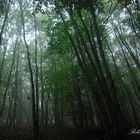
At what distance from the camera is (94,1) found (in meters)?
9.43

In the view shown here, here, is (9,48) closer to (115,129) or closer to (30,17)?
(30,17)

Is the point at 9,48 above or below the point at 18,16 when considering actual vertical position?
above

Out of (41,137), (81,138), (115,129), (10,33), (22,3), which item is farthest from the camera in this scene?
(10,33)

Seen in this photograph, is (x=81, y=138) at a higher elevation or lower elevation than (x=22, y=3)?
lower

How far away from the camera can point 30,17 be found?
1789cm

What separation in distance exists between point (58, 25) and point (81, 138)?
6096mm

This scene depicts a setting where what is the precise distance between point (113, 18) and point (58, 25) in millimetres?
11998

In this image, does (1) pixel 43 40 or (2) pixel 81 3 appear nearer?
(2) pixel 81 3

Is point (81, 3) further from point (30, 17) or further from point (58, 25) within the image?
point (30, 17)

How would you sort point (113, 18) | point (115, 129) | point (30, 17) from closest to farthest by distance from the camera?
1. point (115, 129)
2. point (30, 17)
3. point (113, 18)

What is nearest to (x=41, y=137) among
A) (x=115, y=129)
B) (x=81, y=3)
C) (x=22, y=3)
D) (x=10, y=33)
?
(x=115, y=129)

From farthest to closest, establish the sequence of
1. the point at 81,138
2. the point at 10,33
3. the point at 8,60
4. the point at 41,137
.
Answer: the point at 8,60, the point at 10,33, the point at 41,137, the point at 81,138

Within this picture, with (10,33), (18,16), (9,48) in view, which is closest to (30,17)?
(18,16)

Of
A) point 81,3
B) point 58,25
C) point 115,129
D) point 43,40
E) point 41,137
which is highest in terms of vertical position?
point 43,40
